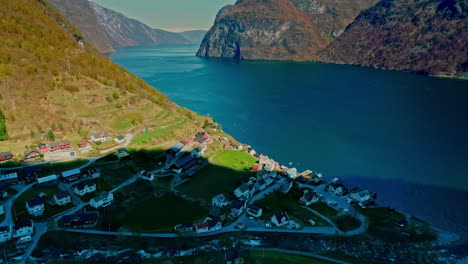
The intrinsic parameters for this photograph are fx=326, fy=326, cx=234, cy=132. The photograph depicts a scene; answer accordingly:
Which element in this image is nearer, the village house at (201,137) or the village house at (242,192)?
the village house at (242,192)

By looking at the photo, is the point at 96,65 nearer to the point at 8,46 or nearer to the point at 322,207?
the point at 8,46

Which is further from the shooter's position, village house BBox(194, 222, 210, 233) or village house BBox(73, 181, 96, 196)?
village house BBox(73, 181, 96, 196)

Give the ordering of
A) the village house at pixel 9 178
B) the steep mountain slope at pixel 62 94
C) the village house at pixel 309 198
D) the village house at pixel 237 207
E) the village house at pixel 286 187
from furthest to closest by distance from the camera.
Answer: the steep mountain slope at pixel 62 94 < the village house at pixel 286 187 < the village house at pixel 309 198 < the village house at pixel 9 178 < the village house at pixel 237 207

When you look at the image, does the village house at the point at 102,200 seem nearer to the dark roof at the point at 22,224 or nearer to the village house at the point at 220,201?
the dark roof at the point at 22,224

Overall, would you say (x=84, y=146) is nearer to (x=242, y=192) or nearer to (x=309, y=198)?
(x=242, y=192)

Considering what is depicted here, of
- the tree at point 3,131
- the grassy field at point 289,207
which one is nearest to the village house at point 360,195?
the grassy field at point 289,207

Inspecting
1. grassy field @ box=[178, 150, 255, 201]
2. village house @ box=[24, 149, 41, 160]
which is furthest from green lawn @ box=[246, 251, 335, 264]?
village house @ box=[24, 149, 41, 160]

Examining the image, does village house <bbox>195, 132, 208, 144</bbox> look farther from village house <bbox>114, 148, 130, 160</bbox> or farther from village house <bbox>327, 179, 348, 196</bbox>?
village house <bbox>327, 179, 348, 196</bbox>
